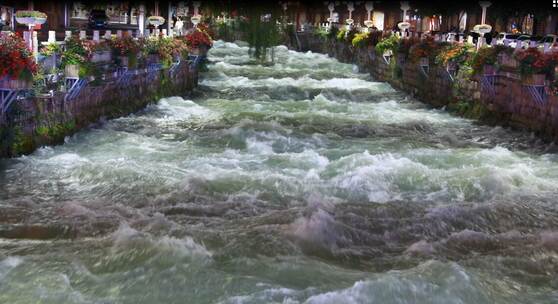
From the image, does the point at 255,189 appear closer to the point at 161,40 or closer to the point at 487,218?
the point at 487,218

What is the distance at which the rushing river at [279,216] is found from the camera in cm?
774

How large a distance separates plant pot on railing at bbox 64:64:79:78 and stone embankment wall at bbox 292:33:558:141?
9551 mm

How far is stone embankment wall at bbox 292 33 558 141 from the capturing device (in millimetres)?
16281

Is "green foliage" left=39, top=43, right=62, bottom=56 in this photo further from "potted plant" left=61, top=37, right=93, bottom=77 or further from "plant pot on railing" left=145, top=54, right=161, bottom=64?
"plant pot on railing" left=145, top=54, right=161, bottom=64

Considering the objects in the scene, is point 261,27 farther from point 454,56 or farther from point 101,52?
point 101,52

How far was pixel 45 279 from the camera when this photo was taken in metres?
7.75

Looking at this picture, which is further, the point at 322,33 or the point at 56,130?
the point at 322,33

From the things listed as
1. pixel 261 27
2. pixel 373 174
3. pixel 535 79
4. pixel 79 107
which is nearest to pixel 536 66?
pixel 535 79

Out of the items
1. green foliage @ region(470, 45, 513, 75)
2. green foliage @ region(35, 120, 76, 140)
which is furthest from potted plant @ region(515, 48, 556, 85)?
green foliage @ region(35, 120, 76, 140)

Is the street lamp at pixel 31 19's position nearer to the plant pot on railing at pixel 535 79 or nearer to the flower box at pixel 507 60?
the plant pot on railing at pixel 535 79

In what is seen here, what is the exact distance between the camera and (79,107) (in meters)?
16.1

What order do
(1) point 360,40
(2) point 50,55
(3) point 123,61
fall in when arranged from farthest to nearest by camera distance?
1. (1) point 360,40
2. (3) point 123,61
3. (2) point 50,55

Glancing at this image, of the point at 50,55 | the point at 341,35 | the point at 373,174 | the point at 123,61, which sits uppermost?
the point at 341,35

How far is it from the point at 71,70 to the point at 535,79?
383 inches
